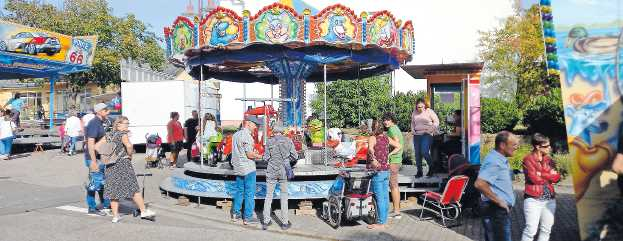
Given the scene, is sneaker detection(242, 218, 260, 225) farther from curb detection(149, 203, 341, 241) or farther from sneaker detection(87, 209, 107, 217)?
sneaker detection(87, 209, 107, 217)

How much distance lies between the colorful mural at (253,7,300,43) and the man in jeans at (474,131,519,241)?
6036mm

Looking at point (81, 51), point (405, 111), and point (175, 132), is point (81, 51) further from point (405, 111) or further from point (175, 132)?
point (405, 111)

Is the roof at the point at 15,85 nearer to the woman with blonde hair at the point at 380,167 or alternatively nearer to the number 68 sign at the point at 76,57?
the number 68 sign at the point at 76,57

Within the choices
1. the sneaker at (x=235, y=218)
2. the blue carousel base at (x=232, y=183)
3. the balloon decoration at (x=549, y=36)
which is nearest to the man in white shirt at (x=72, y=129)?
the blue carousel base at (x=232, y=183)

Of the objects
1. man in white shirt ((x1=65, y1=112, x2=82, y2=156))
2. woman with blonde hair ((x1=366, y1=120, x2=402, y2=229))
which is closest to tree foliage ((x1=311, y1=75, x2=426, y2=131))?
man in white shirt ((x1=65, y1=112, x2=82, y2=156))

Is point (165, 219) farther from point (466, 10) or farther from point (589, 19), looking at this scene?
point (466, 10)

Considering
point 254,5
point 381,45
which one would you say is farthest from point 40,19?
point 381,45

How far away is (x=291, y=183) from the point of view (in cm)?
942

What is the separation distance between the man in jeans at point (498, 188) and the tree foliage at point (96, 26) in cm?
3219

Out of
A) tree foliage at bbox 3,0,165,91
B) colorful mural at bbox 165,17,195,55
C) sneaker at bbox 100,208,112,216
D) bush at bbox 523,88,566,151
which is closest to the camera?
sneaker at bbox 100,208,112,216

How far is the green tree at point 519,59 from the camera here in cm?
2183

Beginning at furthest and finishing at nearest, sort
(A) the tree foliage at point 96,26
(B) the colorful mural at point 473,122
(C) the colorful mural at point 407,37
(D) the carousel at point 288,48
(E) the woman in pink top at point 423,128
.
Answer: (A) the tree foliage at point 96,26
(C) the colorful mural at point 407,37
(B) the colorful mural at point 473,122
(D) the carousel at point 288,48
(E) the woman in pink top at point 423,128

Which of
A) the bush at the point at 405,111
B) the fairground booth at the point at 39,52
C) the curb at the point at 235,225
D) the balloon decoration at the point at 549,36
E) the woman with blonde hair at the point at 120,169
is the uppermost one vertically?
the fairground booth at the point at 39,52

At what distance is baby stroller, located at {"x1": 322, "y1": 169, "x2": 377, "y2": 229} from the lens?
26.0 feet
